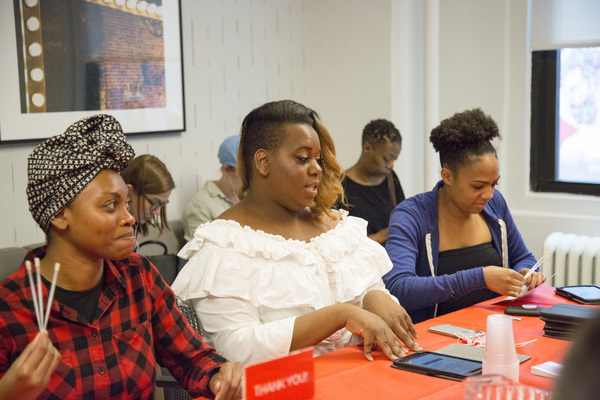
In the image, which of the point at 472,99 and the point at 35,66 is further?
the point at 472,99

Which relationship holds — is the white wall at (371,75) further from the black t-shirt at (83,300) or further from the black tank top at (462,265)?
the black t-shirt at (83,300)

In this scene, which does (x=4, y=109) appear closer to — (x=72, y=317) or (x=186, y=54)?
(x=186, y=54)

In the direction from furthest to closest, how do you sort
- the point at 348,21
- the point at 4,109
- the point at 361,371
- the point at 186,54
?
the point at 348,21 < the point at 186,54 < the point at 4,109 < the point at 361,371

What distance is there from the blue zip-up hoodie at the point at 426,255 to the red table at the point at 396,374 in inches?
10.3

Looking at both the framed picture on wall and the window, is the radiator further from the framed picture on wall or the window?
the framed picture on wall

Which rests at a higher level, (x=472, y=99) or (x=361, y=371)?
(x=472, y=99)

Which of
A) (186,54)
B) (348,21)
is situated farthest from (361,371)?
(348,21)

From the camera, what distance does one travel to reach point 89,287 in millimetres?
1603

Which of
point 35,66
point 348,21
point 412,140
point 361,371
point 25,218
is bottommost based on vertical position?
point 361,371

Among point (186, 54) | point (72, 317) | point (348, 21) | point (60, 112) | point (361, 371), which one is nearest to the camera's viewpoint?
point (72, 317)

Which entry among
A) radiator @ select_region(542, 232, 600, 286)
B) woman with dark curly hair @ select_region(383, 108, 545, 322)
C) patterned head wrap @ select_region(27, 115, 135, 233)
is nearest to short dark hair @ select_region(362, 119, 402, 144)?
radiator @ select_region(542, 232, 600, 286)

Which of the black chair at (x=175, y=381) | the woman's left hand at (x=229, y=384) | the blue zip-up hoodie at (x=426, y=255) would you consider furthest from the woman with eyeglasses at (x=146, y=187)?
the woman's left hand at (x=229, y=384)

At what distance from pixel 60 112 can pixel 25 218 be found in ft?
1.78

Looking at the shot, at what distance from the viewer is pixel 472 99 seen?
171 inches
